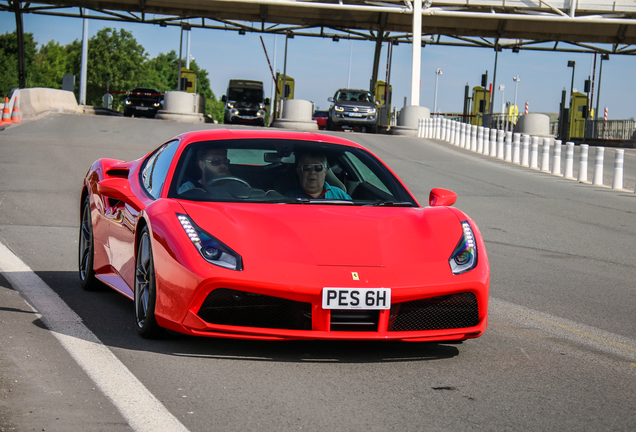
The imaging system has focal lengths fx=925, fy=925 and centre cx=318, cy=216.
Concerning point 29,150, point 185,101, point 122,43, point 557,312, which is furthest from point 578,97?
point 122,43

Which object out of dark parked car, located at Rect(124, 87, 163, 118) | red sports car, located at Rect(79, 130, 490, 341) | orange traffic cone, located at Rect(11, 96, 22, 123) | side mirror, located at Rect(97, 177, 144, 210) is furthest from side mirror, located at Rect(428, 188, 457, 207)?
dark parked car, located at Rect(124, 87, 163, 118)

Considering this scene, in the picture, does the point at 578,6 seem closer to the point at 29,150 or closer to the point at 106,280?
the point at 29,150

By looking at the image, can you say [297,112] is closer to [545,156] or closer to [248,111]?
[248,111]

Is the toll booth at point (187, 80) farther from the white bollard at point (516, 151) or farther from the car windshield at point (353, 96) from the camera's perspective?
the white bollard at point (516, 151)

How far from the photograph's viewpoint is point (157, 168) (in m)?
6.01

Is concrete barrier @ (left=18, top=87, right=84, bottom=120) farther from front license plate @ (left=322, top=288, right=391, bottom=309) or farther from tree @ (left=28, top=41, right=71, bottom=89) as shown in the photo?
tree @ (left=28, top=41, right=71, bottom=89)

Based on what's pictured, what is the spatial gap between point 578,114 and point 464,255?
49807 mm

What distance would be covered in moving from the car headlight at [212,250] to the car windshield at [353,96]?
41.0 meters

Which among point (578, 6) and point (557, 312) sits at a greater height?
point (578, 6)

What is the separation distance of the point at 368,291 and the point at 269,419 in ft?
3.54

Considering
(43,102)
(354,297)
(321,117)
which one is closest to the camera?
(354,297)

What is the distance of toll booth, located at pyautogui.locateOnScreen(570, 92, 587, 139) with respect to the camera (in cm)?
5188

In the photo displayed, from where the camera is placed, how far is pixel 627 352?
514cm

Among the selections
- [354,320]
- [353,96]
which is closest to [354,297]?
[354,320]
